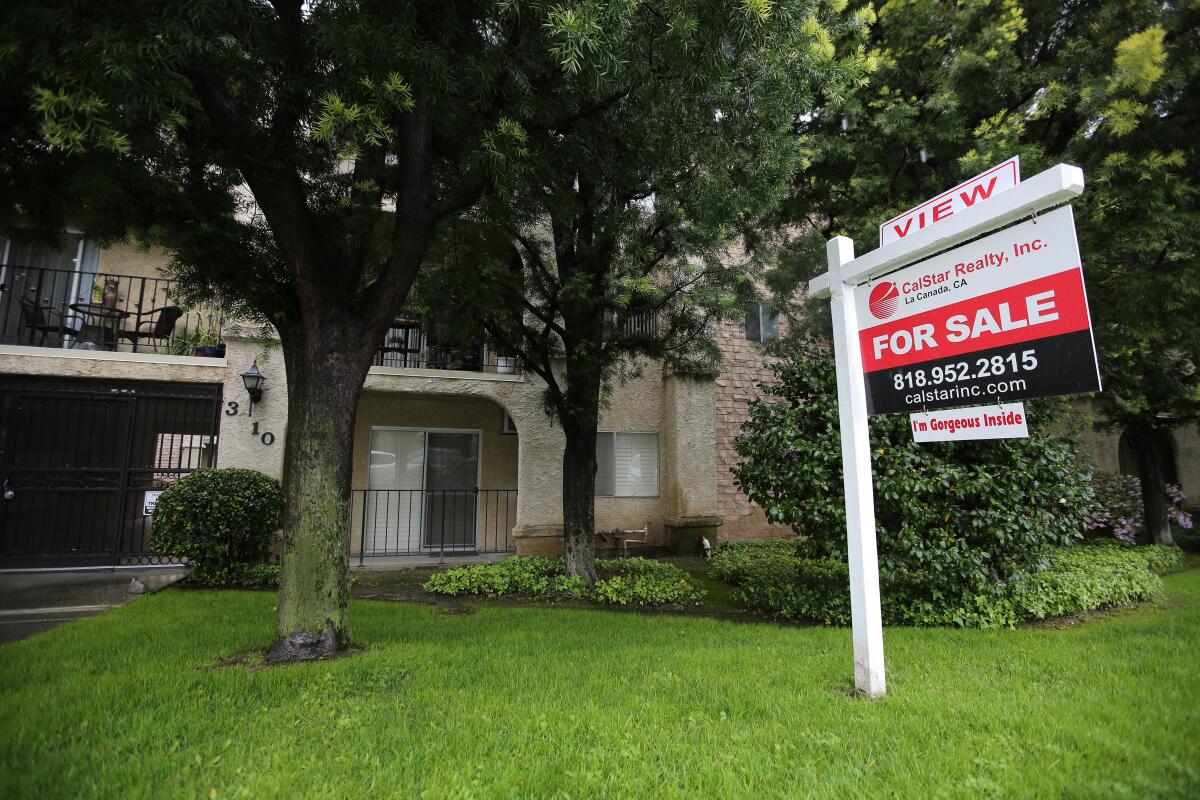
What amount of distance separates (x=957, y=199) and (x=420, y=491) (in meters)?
9.37

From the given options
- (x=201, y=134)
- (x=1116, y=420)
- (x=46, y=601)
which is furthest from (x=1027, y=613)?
(x=46, y=601)

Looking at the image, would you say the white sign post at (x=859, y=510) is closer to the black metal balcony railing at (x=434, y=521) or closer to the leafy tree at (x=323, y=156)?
the leafy tree at (x=323, y=156)

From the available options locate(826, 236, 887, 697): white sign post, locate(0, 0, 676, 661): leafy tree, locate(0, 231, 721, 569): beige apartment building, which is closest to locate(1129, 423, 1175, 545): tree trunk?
locate(0, 231, 721, 569): beige apartment building

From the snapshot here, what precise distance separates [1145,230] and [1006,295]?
4369 millimetres

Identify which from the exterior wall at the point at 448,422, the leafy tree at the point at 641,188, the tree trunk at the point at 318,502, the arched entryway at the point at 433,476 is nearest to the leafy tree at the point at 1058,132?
the leafy tree at the point at 641,188

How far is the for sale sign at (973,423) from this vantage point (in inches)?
127

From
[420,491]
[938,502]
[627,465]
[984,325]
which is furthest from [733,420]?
[984,325]

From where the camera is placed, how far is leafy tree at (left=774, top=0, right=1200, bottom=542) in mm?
6027

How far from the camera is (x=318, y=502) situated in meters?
4.36

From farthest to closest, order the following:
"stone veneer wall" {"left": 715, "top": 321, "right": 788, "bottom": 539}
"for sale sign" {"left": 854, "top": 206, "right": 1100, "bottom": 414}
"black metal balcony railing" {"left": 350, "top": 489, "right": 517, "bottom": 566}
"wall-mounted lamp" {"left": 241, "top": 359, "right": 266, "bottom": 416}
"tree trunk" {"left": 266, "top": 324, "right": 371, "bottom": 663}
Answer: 1. "stone veneer wall" {"left": 715, "top": 321, "right": 788, "bottom": 539}
2. "black metal balcony railing" {"left": 350, "top": 489, "right": 517, "bottom": 566}
3. "wall-mounted lamp" {"left": 241, "top": 359, "right": 266, "bottom": 416}
4. "tree trunk" {"left": 266, "top": 324, "right": 371, "bottom": 663}
5. "for sale sign" {"left": 854, "top": 206, "right": 1100, "bottom": 414}

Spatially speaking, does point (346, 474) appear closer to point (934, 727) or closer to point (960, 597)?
point (934, 727)

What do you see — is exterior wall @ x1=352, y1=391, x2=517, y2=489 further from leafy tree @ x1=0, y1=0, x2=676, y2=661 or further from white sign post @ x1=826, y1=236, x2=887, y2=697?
white sign post @ x1=826, y1=236, x2=887, y2=697

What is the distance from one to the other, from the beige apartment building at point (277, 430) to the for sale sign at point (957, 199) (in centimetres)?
482

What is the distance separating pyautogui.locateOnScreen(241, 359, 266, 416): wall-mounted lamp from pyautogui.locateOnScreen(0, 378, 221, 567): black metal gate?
0.67m
